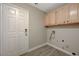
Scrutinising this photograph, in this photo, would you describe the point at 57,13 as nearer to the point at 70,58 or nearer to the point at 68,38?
the point at 68,38

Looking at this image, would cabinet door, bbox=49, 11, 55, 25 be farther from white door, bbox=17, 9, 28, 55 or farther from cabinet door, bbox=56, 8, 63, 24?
white door, bbox=17, 9, 28, 55

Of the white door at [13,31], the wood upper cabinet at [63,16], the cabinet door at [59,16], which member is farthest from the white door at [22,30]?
the cabinet door at [59,16]

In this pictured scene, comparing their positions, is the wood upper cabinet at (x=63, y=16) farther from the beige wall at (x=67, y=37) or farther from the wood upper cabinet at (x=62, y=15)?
the beige wall at (x=67, y=37)

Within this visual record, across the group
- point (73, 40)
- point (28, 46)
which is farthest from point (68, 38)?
point (28, 46)

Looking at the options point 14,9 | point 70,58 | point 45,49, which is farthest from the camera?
point 45,49

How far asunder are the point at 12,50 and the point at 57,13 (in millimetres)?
1061

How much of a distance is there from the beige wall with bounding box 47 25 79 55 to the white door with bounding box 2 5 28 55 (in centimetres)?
49

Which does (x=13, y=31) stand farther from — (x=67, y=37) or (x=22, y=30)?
(x=67, y=37)

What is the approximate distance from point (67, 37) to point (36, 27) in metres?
0.63

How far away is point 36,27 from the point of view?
180cm

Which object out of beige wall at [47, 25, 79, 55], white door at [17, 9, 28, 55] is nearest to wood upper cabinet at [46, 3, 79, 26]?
beige wall at [47, 25, 79, 55]

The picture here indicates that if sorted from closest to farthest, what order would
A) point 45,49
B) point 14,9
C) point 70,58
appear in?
1. point 70,58
2. point 14,9
3. point 45,49

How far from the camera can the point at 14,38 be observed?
5.74ft

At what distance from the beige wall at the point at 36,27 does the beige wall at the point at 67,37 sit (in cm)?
13
